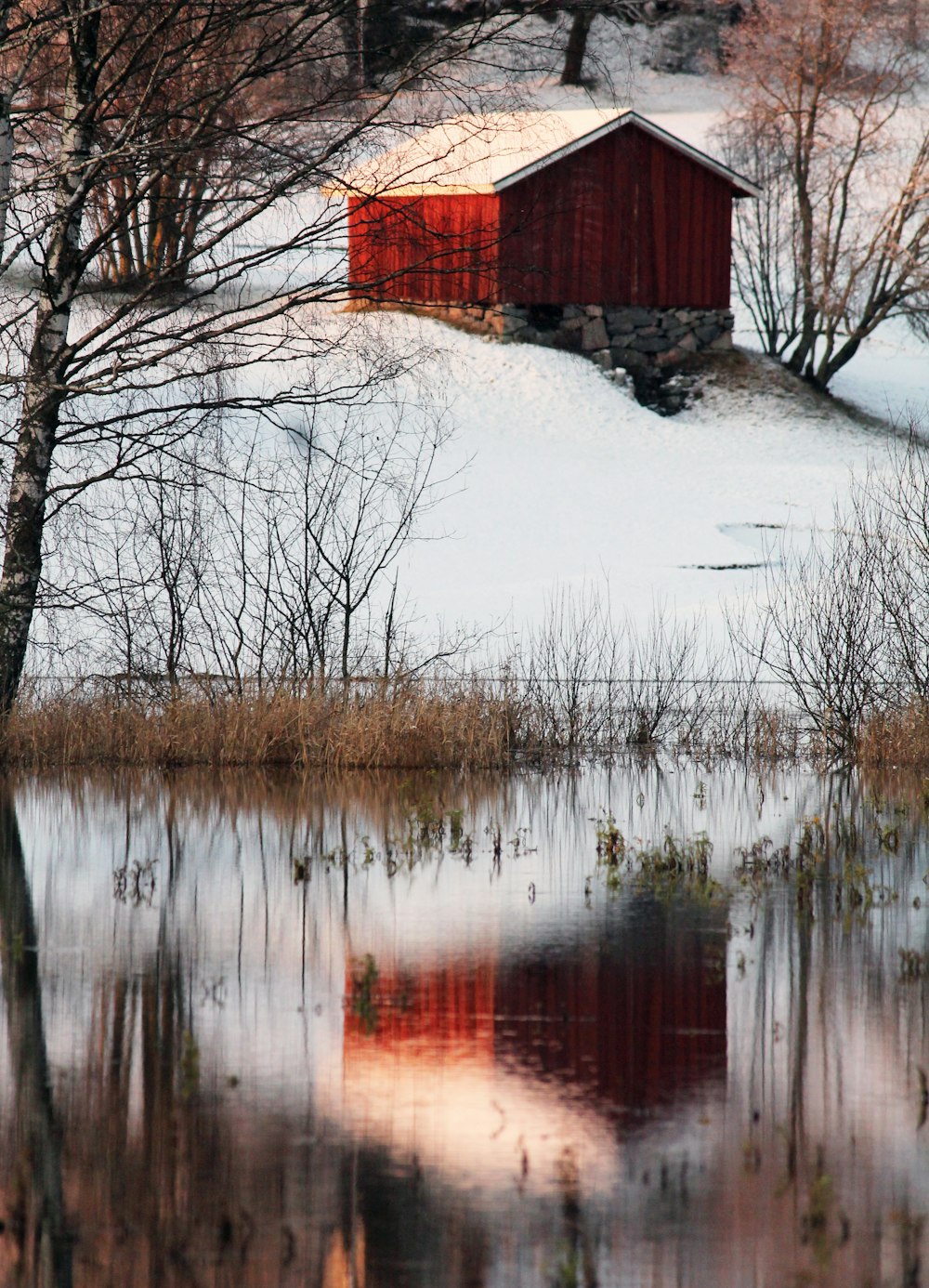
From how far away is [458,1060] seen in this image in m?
6.54

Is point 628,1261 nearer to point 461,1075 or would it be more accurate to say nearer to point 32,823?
point 461,1075

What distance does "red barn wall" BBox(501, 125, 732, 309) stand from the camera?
129 ft

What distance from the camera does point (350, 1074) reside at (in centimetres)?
632

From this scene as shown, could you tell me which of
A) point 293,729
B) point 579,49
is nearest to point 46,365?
point 293,729

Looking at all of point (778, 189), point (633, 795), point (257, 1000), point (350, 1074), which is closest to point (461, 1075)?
point (350, 1074)

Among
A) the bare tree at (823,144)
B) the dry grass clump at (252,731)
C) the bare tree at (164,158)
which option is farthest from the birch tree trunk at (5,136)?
the bare tree at (823,144)

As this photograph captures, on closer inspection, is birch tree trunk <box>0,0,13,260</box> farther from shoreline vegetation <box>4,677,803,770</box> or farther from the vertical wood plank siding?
the vertical wood plank siding

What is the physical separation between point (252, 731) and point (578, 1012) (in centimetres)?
909

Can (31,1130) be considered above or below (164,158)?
below

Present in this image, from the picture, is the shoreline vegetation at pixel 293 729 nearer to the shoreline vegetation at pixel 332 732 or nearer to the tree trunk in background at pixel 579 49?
the shoreline vegetation at pixel 332 732

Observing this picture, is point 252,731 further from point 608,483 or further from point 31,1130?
point 608,483

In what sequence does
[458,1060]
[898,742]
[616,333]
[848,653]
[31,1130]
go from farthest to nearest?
[616,333] → [848,653] → [898,742] → [458,1060] → [31,1130]

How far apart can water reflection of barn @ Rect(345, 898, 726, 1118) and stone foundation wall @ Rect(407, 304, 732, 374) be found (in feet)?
102

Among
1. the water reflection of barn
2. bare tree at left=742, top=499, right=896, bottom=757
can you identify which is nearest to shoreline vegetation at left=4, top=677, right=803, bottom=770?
bare tree at left=742, top=499, right=896, bottom=757
